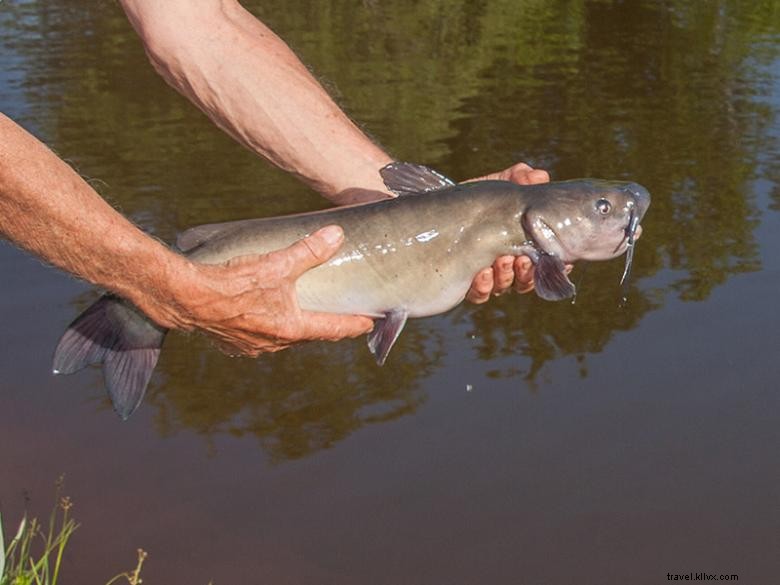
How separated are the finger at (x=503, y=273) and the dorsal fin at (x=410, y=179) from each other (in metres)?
0.24

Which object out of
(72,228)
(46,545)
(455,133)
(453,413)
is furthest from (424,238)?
(455,133)

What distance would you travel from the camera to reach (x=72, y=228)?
119 inches

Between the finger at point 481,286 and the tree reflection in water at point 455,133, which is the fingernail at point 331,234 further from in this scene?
the tree reflection in water at point 455,133

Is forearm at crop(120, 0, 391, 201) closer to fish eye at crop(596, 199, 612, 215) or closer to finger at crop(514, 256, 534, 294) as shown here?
finger at crop(514, 256, 534, 294)

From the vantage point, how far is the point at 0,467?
5.41 m

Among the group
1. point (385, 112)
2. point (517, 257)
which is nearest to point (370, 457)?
point (517, 257)

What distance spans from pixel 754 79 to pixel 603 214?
8931 mm

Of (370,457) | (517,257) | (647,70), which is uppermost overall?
(517,257)

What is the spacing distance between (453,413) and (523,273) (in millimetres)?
2609

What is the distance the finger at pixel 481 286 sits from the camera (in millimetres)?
3447

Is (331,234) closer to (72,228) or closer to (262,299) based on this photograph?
(262,299)

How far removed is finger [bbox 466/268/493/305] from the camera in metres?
3.45

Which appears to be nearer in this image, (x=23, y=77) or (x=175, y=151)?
(x=175, y=151)

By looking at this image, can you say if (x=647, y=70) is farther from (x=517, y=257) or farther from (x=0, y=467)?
(x=517, y=257)
